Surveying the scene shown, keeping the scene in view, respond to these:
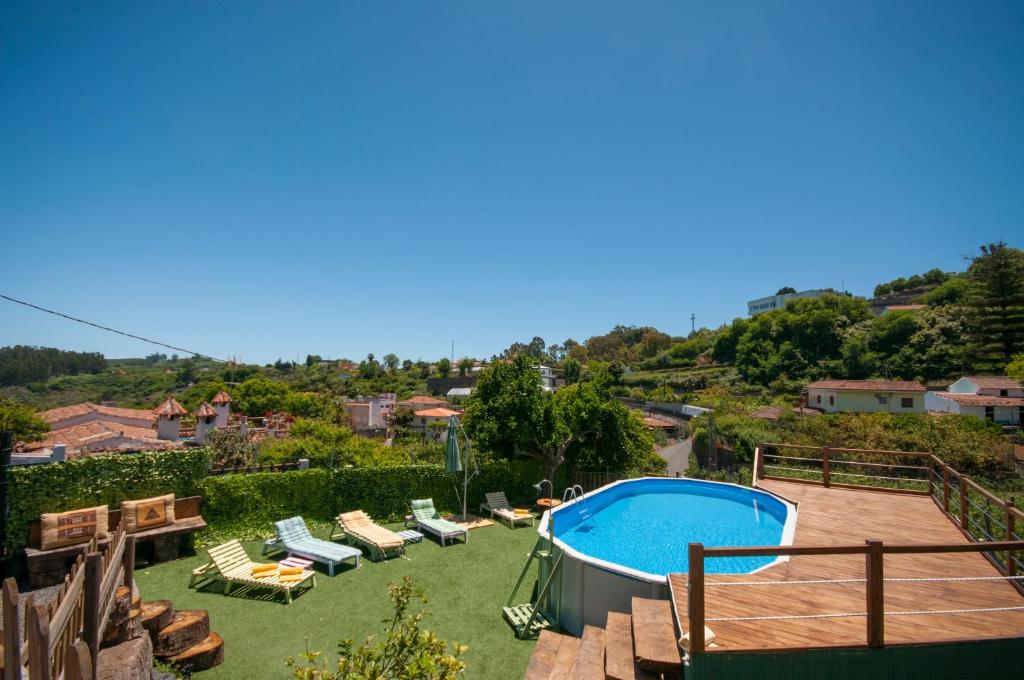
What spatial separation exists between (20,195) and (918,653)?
20340 mm

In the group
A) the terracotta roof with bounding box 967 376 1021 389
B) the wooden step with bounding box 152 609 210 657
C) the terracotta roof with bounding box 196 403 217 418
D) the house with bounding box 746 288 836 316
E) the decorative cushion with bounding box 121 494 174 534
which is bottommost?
the wooden step with bounding box 152 609 210 657

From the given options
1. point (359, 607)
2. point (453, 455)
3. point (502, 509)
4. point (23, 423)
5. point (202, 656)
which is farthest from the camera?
point (23, 423)

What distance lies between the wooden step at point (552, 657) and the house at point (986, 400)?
34755mm

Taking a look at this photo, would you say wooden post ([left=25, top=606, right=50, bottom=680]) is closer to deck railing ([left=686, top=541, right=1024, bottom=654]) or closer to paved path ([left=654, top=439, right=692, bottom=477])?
deck railing ([left=686, top=541, right=1024, bottom=654])

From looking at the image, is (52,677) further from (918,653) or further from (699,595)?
(918,653)

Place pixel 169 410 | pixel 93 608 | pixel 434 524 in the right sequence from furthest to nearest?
pixel 169 410
pixel 434 524
pixel 93 608

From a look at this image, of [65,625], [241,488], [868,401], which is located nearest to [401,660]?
[65,625]

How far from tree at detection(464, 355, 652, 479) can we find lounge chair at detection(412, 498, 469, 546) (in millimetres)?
Result: 2543

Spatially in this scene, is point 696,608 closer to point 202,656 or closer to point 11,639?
point 11,639

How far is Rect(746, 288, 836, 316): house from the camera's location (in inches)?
3386

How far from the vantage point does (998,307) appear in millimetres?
36750

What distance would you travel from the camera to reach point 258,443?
15508 millimetres

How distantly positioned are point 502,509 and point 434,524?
2.15 meters

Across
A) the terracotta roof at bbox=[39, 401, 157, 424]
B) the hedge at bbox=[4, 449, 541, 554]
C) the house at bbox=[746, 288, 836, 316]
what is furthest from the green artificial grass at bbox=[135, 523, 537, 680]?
the house at bbox=[746, 288, 836, 316]
